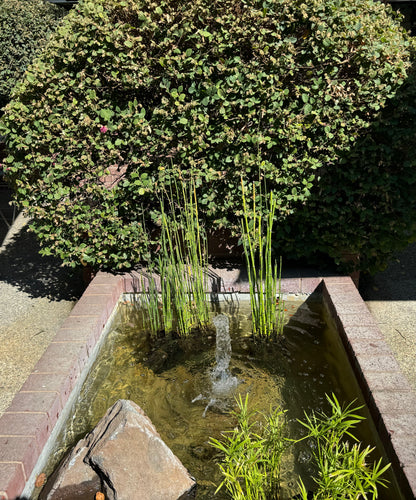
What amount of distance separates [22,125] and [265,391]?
2729 mm

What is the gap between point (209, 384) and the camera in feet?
11.1

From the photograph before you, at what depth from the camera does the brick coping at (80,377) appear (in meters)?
2.45

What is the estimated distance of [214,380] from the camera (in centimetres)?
342

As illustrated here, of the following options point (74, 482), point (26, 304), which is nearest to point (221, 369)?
point (74, 482)

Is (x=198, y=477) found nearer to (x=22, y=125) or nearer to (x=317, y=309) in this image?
(x=317, y=309)

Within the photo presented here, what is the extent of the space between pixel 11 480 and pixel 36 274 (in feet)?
10.6

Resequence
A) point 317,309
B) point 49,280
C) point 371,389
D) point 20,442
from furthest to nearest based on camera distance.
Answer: point 49,280 → point 317,309 → point 371,389 → point 20,442

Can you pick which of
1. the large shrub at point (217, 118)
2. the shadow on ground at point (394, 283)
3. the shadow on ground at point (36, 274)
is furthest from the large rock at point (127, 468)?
the shadow on ground at point (394, 283)

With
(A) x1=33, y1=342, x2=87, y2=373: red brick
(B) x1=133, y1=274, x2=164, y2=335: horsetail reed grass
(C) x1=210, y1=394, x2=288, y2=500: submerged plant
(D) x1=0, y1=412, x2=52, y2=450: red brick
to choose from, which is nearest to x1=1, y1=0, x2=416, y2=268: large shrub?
(B) x1=133, y1=274, x2=164, y2=335: horsetail reed grass

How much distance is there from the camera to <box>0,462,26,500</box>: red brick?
7.55ft

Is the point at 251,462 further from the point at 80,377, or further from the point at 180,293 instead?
the point at 180,293

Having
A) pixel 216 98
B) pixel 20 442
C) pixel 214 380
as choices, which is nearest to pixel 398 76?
pixel 216 98

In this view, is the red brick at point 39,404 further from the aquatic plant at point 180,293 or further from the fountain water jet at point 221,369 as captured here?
the aquatic plant at point 180,293

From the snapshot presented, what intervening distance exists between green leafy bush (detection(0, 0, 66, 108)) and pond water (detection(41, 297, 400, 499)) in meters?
5.31
